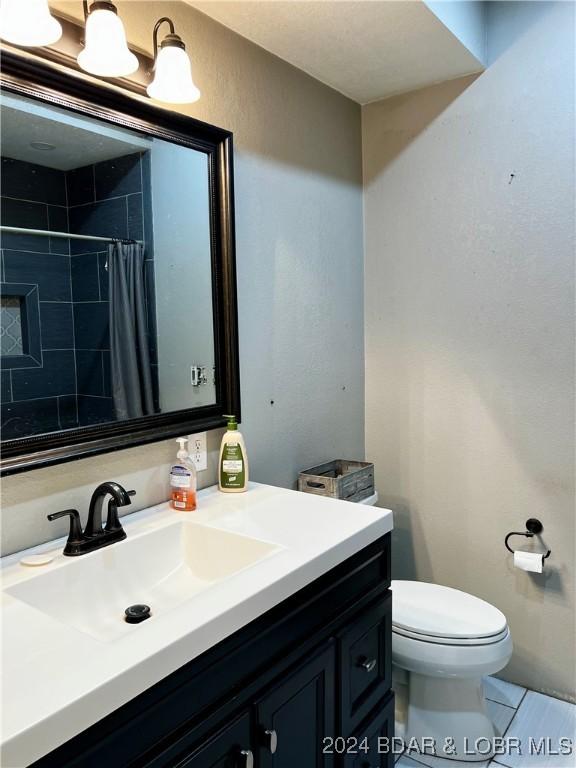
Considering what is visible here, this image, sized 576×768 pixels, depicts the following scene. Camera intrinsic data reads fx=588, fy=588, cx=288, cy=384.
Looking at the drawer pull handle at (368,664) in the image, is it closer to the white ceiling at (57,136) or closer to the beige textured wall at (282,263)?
the beige textured wall at (282,263)

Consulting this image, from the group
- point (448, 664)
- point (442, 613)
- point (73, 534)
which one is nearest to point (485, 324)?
point (442, 613)

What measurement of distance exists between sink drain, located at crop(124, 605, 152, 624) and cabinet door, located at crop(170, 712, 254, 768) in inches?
11.0

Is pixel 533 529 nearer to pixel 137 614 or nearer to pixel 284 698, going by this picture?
pixel 284 698

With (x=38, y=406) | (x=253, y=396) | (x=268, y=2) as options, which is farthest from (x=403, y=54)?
(x=38, y=406)

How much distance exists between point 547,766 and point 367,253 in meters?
1.93

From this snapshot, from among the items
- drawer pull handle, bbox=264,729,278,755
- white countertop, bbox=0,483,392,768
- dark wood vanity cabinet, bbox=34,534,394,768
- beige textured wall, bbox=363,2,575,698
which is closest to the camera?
white countertop, bbox=0,483,392,768

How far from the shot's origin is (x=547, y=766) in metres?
1.83

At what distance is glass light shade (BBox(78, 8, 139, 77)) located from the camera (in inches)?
50.2

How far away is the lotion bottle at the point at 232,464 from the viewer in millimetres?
1714

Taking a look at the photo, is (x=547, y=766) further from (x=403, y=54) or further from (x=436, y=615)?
(x=403, y=54)

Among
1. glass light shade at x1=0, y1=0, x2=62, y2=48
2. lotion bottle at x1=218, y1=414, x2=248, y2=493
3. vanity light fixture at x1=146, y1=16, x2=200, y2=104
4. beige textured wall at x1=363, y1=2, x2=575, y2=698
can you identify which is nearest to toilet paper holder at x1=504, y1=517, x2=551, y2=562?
beige textured wall at x1=363, y1=2, x2=575, y2=698

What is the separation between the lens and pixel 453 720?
1.91m

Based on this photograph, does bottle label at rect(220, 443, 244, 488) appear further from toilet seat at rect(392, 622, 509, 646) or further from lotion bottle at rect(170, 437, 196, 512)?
toilet seat at rect(392, 622, 509, 646)

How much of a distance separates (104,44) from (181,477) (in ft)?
3.39
